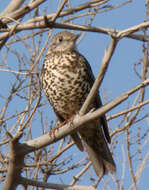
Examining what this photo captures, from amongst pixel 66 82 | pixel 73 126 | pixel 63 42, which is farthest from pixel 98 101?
pixel 73 126

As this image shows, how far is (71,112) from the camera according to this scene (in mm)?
5852

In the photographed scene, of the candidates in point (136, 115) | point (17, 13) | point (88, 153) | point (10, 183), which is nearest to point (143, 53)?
point (136, 115)

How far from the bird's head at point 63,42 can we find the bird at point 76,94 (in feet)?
0.05

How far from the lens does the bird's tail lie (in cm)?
566

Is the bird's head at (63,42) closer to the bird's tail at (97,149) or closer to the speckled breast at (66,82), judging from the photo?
the speckled breast at (66,82)

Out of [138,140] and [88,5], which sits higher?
[88,5]

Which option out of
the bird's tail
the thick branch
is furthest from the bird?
the thick branch

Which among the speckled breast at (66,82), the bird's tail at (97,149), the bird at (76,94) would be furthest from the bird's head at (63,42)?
the bird's tail at (97,149)

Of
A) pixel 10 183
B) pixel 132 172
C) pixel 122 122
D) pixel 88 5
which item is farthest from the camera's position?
pixel 122 122

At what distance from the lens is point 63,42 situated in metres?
6.34

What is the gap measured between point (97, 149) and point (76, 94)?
0.98m

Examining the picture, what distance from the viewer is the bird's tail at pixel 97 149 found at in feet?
18.6

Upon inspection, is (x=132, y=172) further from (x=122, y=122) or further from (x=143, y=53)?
(x=143, y=53)

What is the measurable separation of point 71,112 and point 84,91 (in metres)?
0.43
